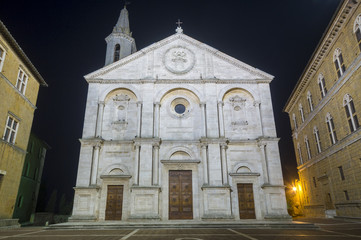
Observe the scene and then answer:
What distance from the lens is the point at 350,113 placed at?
2092 cm

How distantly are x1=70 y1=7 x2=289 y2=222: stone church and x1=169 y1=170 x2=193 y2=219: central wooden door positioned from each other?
8 centimetres

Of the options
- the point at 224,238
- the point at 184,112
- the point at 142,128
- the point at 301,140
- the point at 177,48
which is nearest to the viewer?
the point at 224,238

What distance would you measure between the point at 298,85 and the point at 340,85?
10.2 meters

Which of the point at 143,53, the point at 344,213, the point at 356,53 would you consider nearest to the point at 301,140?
the point at 344,213

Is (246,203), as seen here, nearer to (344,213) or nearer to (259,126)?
(259,126)

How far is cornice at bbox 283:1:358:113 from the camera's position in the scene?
19808 mm

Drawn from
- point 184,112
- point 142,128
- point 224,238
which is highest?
point 184,112

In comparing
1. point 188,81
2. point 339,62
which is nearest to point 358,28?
point 339,62

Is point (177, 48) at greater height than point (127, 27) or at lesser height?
lesser

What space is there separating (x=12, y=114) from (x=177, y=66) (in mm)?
15064

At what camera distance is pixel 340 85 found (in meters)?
22.1

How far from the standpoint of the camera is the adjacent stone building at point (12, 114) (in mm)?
19188

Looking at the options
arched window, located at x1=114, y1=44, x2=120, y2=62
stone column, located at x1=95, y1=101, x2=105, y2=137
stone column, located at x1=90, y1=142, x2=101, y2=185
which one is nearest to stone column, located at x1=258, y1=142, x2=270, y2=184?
stone column, located at x1=90, y1=142, x2=101, y2=185

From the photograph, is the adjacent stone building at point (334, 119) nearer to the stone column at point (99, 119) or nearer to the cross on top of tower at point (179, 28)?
the cross on top of tower at point (179, 28)
